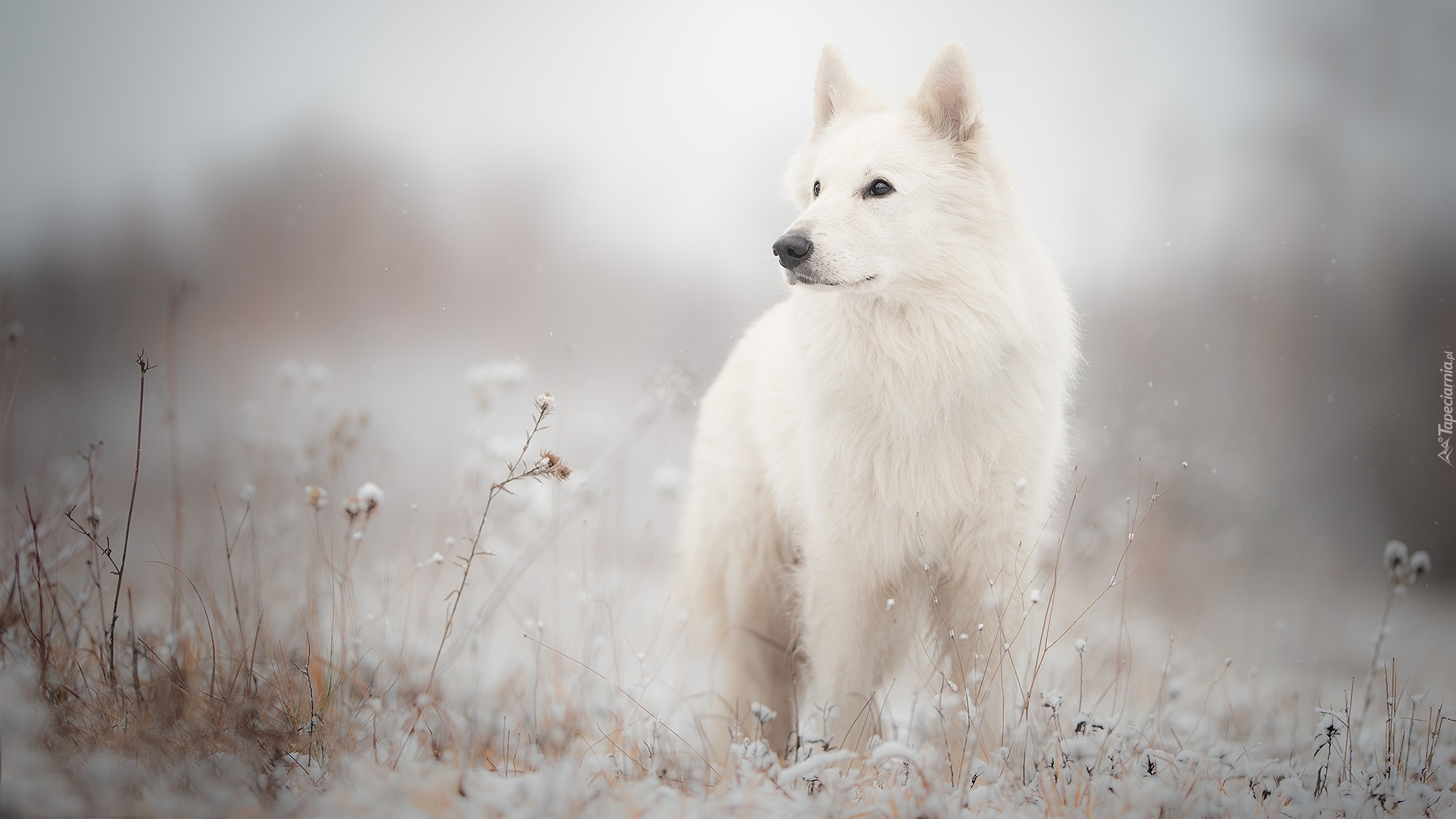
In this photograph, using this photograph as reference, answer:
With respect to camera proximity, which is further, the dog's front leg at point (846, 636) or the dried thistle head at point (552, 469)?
the dog's front leg at point (846, 636)

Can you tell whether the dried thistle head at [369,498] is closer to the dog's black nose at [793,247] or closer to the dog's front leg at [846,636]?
the dog's black nose at [793,247]

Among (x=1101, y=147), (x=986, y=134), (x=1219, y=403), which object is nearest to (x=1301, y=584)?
(x=1219, y=403)

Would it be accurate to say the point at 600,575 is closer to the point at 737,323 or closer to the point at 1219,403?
the point at 737,323

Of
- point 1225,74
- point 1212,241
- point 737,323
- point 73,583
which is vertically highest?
point 1225,74

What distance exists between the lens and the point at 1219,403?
513 centimetres

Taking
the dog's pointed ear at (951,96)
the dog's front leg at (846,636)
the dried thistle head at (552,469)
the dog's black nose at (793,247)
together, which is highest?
the dog's pointed ear at (951,96)

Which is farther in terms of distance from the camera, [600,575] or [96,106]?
[96,106]

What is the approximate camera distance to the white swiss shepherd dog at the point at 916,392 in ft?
7.29

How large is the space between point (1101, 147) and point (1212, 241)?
1.21 metres

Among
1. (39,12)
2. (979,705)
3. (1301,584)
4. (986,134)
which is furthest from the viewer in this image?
(1301,584)

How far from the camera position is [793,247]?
202 cm

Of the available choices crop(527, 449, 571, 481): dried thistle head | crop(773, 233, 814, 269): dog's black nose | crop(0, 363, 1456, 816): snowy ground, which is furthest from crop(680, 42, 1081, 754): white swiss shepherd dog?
crop(527, 449, 571, 481): dried thistle head

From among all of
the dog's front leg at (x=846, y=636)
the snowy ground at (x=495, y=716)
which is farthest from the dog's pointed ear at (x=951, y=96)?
the dog's front leg at (x=846, y=636)

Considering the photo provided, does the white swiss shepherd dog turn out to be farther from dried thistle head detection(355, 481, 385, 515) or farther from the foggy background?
dried thistle head detection(355, 481, 385, 515)
